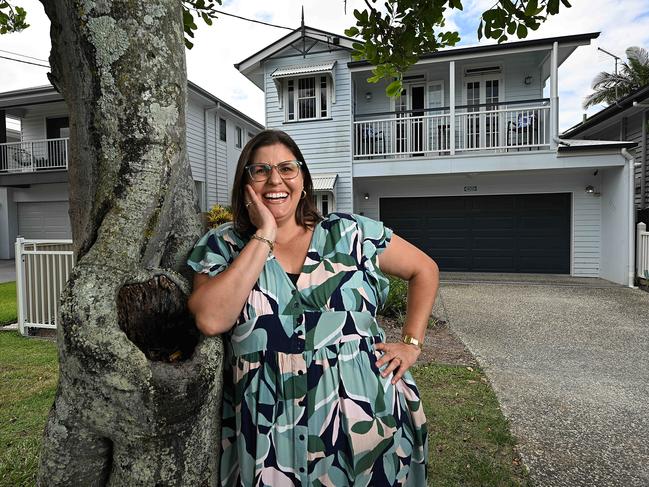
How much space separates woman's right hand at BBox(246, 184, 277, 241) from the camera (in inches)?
63.0

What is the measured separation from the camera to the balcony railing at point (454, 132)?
1144 cm

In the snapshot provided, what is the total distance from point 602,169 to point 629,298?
4.26 meters

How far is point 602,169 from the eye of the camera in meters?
11.6

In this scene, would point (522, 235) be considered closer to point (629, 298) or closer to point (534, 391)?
point (629, 298)

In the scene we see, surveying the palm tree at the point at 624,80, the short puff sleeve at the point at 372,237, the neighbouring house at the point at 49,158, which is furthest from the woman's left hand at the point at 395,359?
the palm tree at the point at 624,80

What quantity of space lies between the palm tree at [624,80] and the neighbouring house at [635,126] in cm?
770

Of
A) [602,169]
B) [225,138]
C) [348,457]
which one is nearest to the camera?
[348,457]

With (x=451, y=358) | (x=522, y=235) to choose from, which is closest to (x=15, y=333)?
(x=451, y=358)

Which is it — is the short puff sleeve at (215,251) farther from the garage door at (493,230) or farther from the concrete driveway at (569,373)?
the garage door at (493,230)

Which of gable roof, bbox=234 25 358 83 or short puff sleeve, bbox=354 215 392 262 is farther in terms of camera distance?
gable roof, bbox=234 25 358 83

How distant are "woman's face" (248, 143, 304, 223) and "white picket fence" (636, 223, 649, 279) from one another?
432 inches

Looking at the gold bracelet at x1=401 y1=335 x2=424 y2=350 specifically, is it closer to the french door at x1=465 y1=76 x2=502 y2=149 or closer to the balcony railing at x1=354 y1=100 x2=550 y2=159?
the balcony railing at x1=354 y1=100 x2=550 y2=159

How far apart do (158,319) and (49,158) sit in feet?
63.0

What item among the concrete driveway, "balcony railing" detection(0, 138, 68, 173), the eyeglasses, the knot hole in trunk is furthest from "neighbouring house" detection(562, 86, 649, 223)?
"balcony railing" detection(0, 138, 68, 173)
